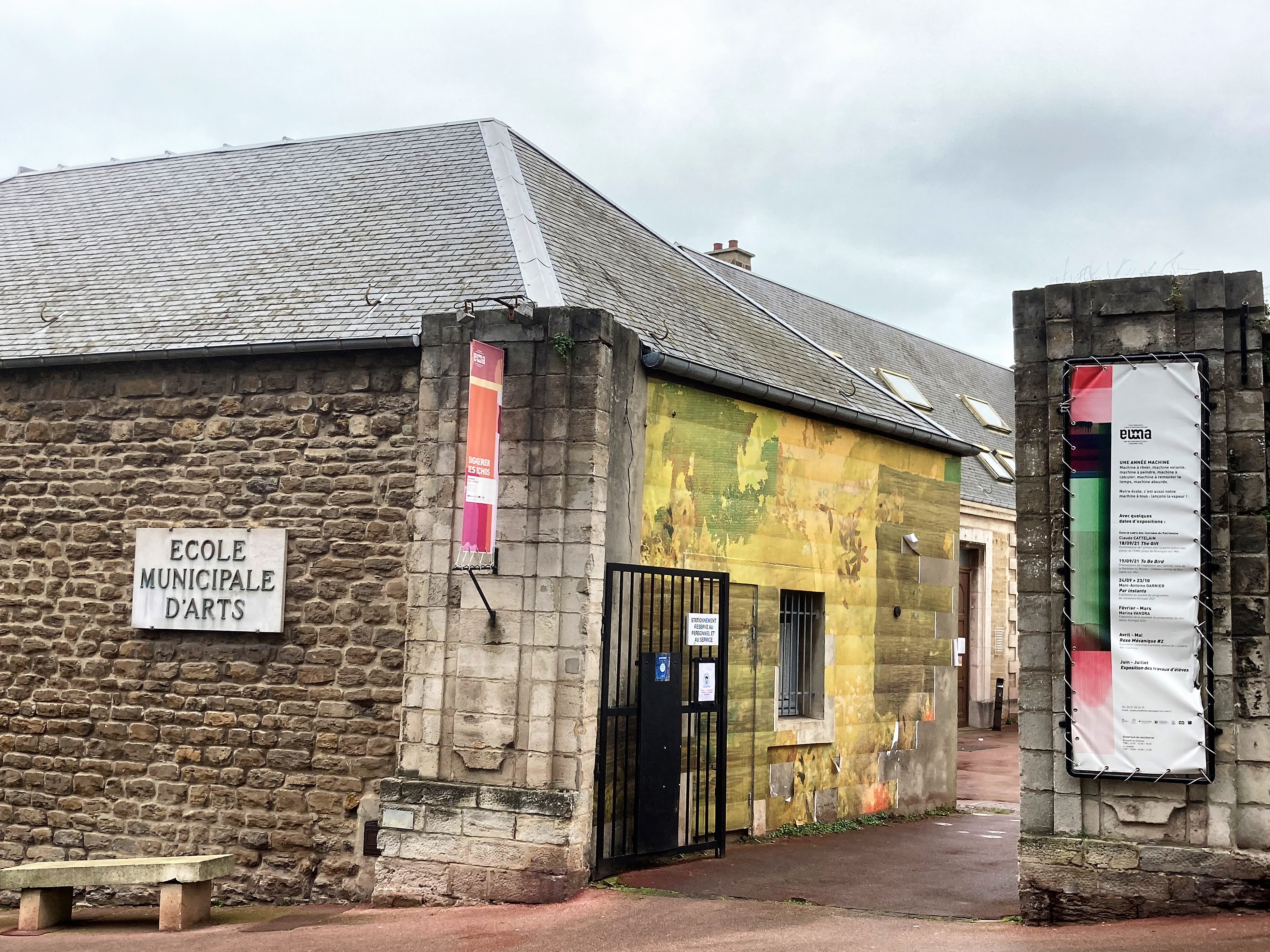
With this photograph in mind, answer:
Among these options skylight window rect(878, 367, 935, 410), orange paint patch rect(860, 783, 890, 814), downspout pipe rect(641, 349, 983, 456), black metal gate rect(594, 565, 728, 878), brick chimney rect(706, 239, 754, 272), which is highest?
brick chimney rect(706, 239, 754, 272)

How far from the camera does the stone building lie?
28.8 ft

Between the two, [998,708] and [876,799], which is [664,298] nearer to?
[876,799]

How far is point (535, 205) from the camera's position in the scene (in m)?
11.3

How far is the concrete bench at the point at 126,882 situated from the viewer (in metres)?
8.62

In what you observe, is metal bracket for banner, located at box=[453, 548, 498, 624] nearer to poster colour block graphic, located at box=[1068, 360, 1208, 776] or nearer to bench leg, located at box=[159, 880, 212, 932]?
bench leg, located at box=[159, 880, 212, 932]

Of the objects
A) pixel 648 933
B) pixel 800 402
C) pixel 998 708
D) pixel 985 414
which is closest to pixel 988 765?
pixel 998 708

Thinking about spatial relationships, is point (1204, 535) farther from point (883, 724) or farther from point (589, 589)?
point (883, 724)

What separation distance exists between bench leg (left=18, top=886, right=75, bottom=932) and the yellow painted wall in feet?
15.6

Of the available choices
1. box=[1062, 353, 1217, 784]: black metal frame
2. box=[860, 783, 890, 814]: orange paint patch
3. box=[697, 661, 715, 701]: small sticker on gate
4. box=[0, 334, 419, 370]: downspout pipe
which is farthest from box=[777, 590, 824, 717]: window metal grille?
box=[0, 334, 419, 370]: downspout pipe

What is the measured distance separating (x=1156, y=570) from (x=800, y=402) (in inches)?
173

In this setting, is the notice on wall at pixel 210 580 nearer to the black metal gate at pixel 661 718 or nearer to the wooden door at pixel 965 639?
the black metal gate at pixel 661 718

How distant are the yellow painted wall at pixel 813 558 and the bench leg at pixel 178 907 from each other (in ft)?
12.8

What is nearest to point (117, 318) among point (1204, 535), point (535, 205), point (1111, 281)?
point (535, 205)

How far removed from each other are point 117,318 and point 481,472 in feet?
13.8
